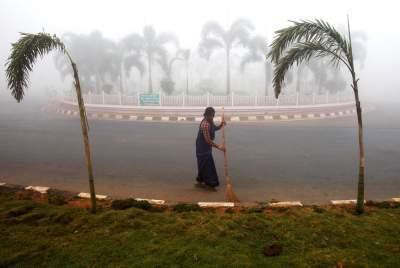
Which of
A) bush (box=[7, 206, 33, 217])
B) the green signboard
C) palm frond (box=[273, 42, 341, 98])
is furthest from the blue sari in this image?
the green signboard

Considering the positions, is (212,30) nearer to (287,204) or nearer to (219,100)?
(219,100)

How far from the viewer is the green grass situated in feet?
9.87

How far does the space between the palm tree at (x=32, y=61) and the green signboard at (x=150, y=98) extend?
619 inches

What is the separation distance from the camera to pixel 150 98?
20250 mm

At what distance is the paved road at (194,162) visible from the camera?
18.2 ft

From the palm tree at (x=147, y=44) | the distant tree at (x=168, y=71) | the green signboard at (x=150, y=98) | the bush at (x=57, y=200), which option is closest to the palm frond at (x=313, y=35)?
the bush at (x=57, y=200)

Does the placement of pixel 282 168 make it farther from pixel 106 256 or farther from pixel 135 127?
pixel 135 127

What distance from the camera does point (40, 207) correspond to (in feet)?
14.4

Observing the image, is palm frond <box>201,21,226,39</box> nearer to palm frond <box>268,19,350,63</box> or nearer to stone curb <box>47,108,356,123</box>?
stone curb <box>47,108,356,123</box>

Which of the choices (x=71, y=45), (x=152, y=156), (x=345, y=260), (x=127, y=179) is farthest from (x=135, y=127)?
(x=71, y=45)

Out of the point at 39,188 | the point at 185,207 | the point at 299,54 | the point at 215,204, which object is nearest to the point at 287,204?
the point at 215,204

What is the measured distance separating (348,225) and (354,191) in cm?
195

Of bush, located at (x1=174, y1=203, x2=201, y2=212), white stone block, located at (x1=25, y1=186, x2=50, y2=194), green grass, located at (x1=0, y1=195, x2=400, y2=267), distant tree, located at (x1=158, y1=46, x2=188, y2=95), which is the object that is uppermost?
distant tree, located at (x1=158, y1=46, x2=188, y2=95)

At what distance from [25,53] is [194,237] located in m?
3.36
